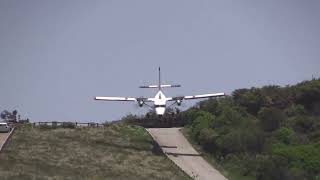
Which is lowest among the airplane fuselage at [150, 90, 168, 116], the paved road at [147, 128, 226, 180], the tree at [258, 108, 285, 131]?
the paved road at [147, 128, 226, 180]

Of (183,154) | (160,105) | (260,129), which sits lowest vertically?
(183,154)

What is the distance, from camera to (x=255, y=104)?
98562 millimetres

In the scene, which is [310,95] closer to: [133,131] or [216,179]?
[133,131]

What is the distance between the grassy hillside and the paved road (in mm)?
1312

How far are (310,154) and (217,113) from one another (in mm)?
26010

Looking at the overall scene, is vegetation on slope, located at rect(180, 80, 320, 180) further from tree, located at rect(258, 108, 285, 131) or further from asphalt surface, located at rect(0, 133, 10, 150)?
asphalt surface, located at rect(0, 133, 10, 150)

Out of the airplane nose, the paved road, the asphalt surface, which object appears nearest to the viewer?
the paved road

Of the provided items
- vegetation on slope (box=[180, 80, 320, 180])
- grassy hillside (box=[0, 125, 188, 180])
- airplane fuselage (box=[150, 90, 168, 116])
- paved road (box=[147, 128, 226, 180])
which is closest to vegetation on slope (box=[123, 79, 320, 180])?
vegetation on slope (box=[180, 80, 320, 180])

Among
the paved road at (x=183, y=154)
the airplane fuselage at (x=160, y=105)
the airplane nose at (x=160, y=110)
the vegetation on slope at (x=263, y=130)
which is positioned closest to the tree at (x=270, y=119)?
the vegetation on slope at (x=263, y=130)

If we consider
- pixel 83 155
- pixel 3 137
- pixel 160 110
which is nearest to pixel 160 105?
pixel 160 110

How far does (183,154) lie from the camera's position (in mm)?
81250

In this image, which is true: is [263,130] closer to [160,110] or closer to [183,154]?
[183,154]

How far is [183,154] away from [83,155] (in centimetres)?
1144

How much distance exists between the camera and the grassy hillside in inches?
2554
